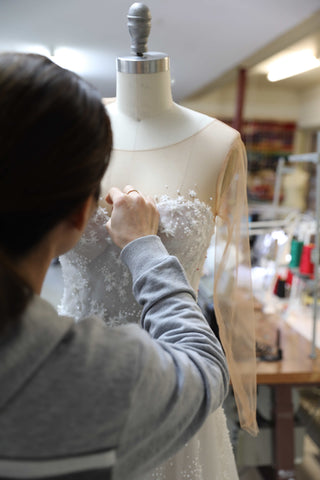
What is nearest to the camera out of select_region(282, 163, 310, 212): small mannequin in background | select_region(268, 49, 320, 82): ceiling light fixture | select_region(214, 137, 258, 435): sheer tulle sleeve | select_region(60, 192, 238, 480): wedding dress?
select_region(60, 192, 238, 480): wedding dress

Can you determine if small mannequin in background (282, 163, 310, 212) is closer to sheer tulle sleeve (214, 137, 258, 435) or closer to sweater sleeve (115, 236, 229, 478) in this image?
sheer tulle sleeve (214, 137, 258, 435)

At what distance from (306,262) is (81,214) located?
68.2 inches

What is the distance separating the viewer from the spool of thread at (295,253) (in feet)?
6.82

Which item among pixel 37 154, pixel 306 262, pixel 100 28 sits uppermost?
pixel 100 28

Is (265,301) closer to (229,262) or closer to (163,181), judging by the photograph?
(229,262)

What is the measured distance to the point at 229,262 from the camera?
114 cm

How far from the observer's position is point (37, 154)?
43 centimetres

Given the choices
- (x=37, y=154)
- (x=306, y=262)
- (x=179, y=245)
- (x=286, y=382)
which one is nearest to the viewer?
(x=37, y=154)

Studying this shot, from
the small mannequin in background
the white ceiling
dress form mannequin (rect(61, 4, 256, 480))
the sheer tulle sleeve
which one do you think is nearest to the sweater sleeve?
dress form mannequin (rect(61, 4, 256, 480))

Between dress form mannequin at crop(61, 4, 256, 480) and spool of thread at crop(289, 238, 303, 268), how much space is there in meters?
1.17

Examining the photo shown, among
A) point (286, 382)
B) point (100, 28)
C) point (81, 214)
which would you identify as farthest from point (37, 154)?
point (286, 382)

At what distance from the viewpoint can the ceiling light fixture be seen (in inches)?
89.0

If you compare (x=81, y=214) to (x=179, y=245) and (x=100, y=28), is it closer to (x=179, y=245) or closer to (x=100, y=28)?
(x=179, y=245)

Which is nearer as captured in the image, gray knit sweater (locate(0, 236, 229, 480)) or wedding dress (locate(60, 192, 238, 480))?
gray knit sweater (locate(0, 236, 229, 480))
